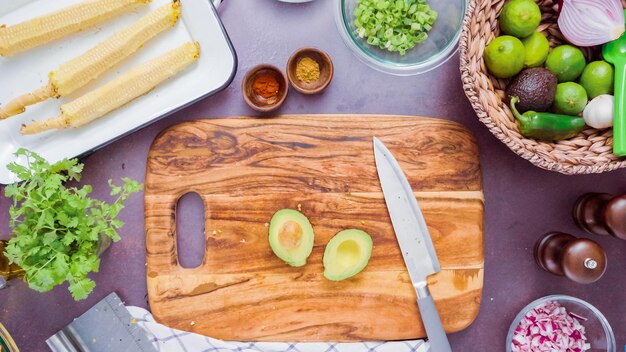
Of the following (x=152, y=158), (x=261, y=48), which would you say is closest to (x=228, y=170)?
(x=152, y=158)

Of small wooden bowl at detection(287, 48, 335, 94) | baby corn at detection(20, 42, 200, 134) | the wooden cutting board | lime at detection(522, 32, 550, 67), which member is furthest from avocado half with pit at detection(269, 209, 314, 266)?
lime at detection(522, 32, 550, 67)

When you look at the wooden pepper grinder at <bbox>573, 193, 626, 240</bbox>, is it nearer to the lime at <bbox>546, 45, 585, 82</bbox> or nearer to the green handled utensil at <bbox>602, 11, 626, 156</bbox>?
the green handled utensil at <bbox>602, 11, 626, 156</bbox>

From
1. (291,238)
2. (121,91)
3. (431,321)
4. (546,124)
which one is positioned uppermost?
(121,91)

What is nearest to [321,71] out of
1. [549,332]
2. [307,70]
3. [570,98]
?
[307,70]

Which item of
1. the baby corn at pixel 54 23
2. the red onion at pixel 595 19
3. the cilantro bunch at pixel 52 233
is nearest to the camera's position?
the cilantro bunch at pixel 52 233

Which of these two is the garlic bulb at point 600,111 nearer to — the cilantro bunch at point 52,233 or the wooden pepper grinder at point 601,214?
the wooden pepper grinder at point 601,214

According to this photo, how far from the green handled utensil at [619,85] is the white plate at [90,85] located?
91 centimetres

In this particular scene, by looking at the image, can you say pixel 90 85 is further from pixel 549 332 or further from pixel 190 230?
pixel 549 332

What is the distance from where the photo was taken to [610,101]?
135 cm

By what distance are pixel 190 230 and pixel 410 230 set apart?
576mm

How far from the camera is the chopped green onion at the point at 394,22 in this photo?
A: 147cm

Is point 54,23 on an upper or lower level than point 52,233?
upper

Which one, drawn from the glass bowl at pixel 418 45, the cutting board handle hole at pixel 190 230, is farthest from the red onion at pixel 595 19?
the cutting board handle hole at pixel 190 230

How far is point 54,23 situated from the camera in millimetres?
1455
